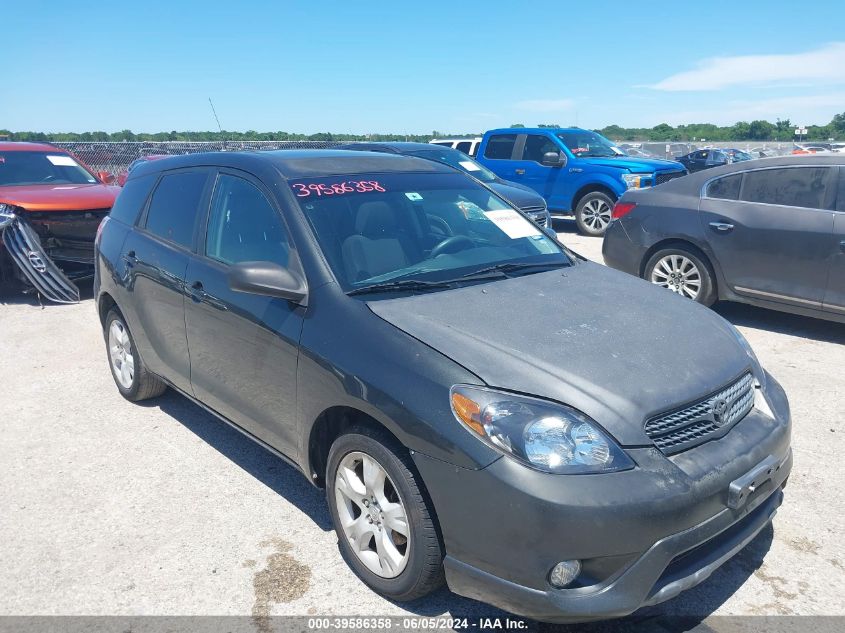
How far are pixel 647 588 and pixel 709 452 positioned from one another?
53cm

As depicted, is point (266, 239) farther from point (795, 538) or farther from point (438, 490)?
point (795, 538)

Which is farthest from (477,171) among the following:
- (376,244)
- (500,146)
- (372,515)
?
(372,515)

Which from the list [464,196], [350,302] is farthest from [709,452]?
A: [464,196]

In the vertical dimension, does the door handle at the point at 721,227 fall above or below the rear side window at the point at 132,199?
below

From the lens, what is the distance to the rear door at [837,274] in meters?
5.71

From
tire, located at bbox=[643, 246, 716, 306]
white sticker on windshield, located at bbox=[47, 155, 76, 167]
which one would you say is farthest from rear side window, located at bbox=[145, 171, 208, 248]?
white sticker on windshield, located at bbox=[47, 155, 76, 167]

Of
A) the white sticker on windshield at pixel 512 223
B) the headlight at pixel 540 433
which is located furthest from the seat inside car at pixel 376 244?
the headlight at pixel 540 433

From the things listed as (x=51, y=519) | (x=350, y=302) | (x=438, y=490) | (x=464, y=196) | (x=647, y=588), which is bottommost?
(x=51, y=519)

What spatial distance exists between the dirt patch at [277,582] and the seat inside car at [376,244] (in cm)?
130

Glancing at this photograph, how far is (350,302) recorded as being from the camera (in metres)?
2.98

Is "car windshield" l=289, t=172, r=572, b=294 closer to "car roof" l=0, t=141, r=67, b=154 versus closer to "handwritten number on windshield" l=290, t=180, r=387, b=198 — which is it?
"handwritten number on windshield" l=290, t=180, r=387, b=198

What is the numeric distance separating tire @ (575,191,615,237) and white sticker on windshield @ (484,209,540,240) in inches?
342

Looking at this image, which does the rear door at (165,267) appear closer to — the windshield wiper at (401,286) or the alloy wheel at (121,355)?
the alloy wheel at (121,355)

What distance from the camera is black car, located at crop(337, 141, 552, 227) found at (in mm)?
9625
